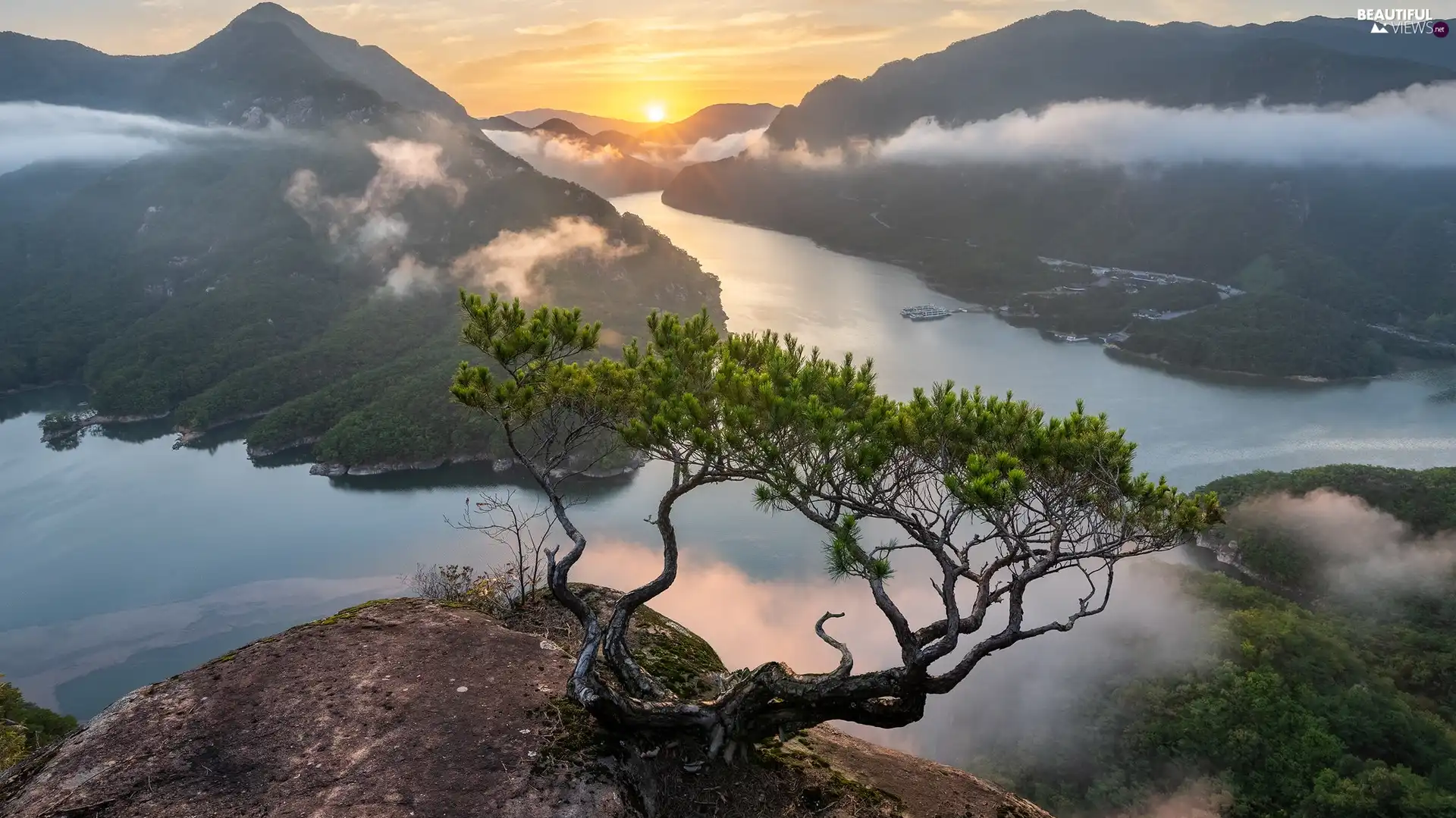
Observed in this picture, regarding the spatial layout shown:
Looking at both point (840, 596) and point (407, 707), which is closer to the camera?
point (407, 707)

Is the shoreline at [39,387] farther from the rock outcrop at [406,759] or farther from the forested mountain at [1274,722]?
the rock outcrop at [406,759]

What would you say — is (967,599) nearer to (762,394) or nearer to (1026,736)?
(1026,736)

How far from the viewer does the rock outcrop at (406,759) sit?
6.73 meters

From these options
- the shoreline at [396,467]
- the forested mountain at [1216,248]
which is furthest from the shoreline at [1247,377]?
the shoreline at [396,467]

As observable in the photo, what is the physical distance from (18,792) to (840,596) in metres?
40.1

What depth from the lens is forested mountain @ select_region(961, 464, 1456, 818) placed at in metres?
27.5

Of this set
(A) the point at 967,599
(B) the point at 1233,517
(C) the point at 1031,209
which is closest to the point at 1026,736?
(A) the point at 967,599

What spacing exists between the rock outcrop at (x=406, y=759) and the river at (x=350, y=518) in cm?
3159

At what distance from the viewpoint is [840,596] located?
43906mm

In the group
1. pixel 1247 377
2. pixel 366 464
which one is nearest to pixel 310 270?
→ pixel 366 464

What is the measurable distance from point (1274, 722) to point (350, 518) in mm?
57425

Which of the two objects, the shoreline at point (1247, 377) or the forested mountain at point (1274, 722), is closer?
the forested mountain at point (1274, 722)

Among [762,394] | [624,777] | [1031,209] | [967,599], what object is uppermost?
[1031,209]

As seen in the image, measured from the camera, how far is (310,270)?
4599 inches
